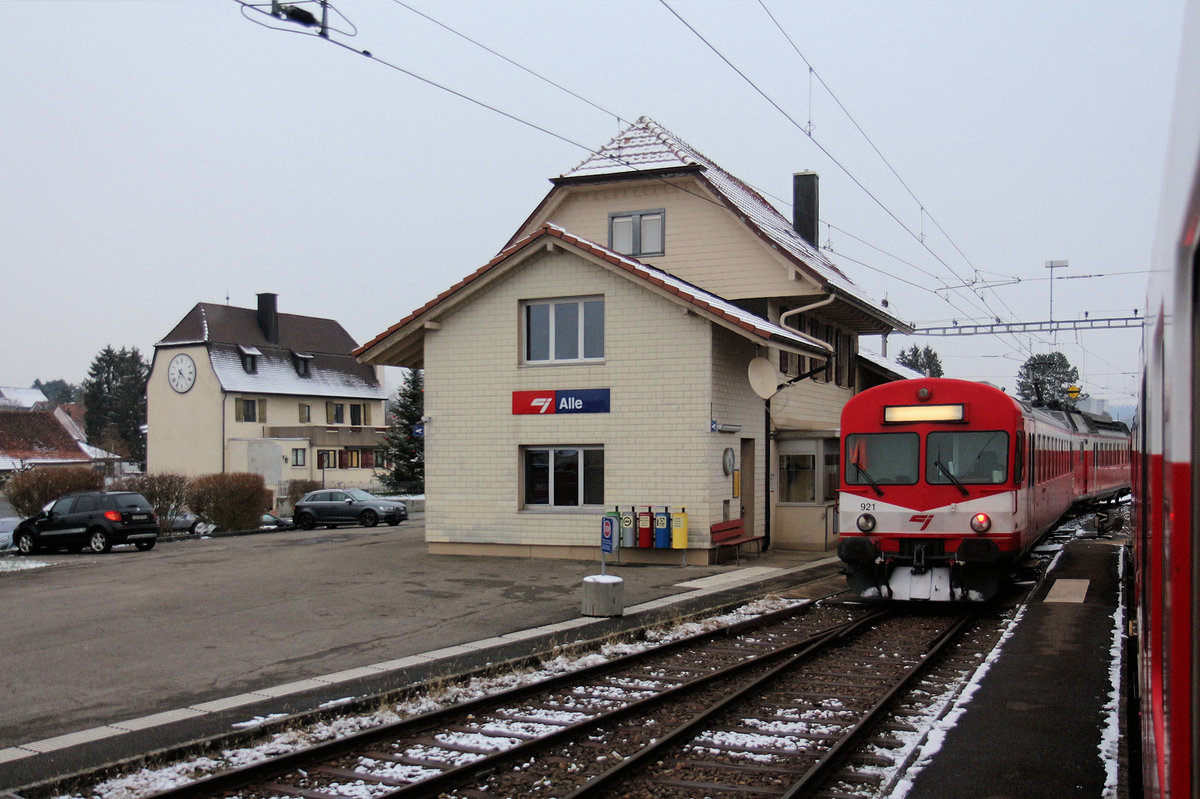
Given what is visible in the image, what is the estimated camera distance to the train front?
12875 millimetres

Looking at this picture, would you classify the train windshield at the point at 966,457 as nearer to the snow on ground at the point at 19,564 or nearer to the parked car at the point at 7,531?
the snow on ground at the point at 19,564

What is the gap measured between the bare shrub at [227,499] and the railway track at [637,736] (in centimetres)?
2537

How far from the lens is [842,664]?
400 inches

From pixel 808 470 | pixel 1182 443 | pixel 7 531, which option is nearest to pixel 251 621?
pixel 1182 443

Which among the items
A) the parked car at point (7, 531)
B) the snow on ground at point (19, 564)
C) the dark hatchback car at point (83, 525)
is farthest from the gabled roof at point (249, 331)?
the snow on ground at point (19, 564)

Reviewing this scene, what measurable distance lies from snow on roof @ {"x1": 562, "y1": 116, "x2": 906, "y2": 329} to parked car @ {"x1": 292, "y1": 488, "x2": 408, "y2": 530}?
1601cm

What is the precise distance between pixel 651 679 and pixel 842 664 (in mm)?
2035

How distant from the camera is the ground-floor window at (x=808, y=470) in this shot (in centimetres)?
2191

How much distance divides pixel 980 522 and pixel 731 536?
683 centimetres

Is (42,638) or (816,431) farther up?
(816,431)

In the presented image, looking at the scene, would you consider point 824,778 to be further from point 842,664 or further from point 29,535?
point 29,535

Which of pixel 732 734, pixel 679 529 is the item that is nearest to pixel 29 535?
pixel 679 529

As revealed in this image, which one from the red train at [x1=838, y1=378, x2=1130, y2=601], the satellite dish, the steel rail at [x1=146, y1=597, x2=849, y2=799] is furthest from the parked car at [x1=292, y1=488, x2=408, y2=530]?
the steel rail at [x1=146, y1=597, x2=849, y2=799]

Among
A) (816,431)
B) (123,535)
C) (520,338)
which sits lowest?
(123,535)
